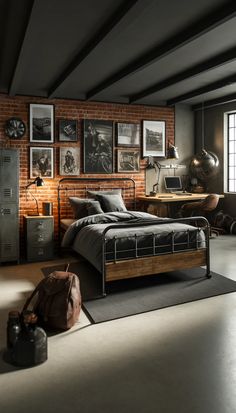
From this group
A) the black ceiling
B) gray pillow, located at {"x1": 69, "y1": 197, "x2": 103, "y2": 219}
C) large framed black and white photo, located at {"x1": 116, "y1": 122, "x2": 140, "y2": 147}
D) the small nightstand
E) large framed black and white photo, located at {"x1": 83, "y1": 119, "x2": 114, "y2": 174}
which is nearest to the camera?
the black ceiling

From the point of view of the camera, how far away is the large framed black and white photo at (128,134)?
749 centimetres

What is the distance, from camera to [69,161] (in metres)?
7.08

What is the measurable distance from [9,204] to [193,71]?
3605mm

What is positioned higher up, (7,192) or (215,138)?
(215,138)

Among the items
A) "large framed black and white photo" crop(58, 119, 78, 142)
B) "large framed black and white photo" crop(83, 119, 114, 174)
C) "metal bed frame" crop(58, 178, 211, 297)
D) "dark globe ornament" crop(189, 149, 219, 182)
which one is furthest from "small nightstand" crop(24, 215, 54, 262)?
"dark globe ornament" crop(189, 149, 219, 182)

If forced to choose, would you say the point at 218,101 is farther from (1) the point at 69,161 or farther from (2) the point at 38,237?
(2) the point at 38,237

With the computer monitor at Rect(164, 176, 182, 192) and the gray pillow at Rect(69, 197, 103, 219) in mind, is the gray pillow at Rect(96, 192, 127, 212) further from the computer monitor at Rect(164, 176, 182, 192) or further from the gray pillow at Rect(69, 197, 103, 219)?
the computer monitor at Rect(164, 176, 182, 192)

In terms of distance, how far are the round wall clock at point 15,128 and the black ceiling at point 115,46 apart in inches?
20.1

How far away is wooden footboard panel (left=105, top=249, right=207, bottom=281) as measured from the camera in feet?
14.1

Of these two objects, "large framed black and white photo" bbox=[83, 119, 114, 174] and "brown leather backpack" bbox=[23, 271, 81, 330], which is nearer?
"brown leather backpack" bbox=[23, 271, 81, 330]

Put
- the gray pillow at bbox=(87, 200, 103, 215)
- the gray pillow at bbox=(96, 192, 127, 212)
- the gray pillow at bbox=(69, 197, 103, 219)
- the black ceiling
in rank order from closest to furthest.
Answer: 1. the black ceiling
2. the gray pillow at bbox=(87, 200, 103, 215)
3. the gray pillow at bbox=(69, 197, 103, 219)
4. the gray pillow at bbox=(96, 192, 127, 212)

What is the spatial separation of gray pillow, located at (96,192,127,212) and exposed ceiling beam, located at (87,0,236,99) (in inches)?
77.7

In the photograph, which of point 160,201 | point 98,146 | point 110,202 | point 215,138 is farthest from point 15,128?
point 215,138

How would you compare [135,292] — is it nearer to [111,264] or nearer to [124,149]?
[111,264]
